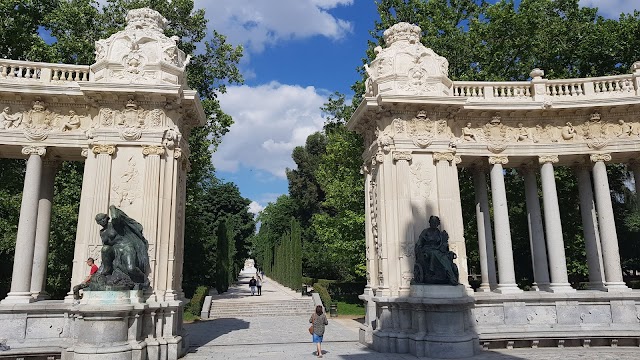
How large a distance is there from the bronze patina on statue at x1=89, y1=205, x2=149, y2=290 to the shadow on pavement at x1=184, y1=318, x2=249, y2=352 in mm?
4020

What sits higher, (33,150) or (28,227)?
(33,150)

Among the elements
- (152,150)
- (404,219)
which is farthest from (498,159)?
(152,150)

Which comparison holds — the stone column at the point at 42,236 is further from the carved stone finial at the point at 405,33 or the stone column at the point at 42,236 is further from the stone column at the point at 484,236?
the stone column at the point at 484,236

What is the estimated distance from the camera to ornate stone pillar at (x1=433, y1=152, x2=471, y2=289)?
647 inches

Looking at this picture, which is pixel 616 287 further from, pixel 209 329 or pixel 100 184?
pixel 100 184

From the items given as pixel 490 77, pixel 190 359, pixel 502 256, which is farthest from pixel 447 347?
pixel 490 77

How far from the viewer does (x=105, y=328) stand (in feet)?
41.2

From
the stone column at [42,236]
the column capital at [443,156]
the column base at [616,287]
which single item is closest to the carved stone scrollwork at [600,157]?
the column base at [616,287]

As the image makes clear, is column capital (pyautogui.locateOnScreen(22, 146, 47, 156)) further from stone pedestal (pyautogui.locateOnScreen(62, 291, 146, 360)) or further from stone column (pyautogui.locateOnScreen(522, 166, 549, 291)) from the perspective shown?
stone column (pyautogui.locateOnScreen(522, 166, 549, 291))

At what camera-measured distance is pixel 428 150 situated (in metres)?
16.8

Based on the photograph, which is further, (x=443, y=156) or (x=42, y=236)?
(x=42, y=236)

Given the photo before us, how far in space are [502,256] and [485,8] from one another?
17.4m

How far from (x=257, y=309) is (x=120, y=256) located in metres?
17.2

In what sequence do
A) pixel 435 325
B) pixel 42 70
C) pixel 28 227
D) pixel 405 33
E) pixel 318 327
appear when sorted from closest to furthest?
pixel 318 327 < pixel 435 325 < pixel 28 227 < pixel 42 70 < pixel 405 33
